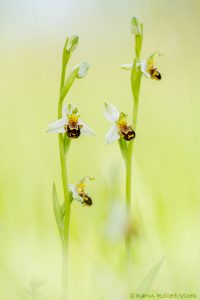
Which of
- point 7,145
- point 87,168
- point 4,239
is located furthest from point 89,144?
point 4,239

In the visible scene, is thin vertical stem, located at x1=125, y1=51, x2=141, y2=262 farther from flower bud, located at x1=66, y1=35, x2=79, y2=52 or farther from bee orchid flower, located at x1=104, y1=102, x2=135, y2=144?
flower bud, located at x1=66, y1=35, x2=79, y2=52

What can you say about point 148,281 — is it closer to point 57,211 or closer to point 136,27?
point 57,211

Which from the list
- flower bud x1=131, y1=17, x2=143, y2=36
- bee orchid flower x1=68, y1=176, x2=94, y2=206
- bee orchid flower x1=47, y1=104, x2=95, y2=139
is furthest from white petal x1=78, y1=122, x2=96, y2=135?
flower bud x1=131, y1=17, x2=143, y2=36

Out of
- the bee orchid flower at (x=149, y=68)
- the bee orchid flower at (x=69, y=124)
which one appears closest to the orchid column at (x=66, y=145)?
the bee orchid flower at (x=69, y=124)

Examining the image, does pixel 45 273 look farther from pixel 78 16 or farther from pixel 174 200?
pixel 78 16

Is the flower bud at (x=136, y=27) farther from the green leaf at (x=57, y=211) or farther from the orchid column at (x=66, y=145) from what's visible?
the green leaf at (x=57, y=211)

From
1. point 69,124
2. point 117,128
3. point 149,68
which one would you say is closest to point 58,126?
point 69,124
